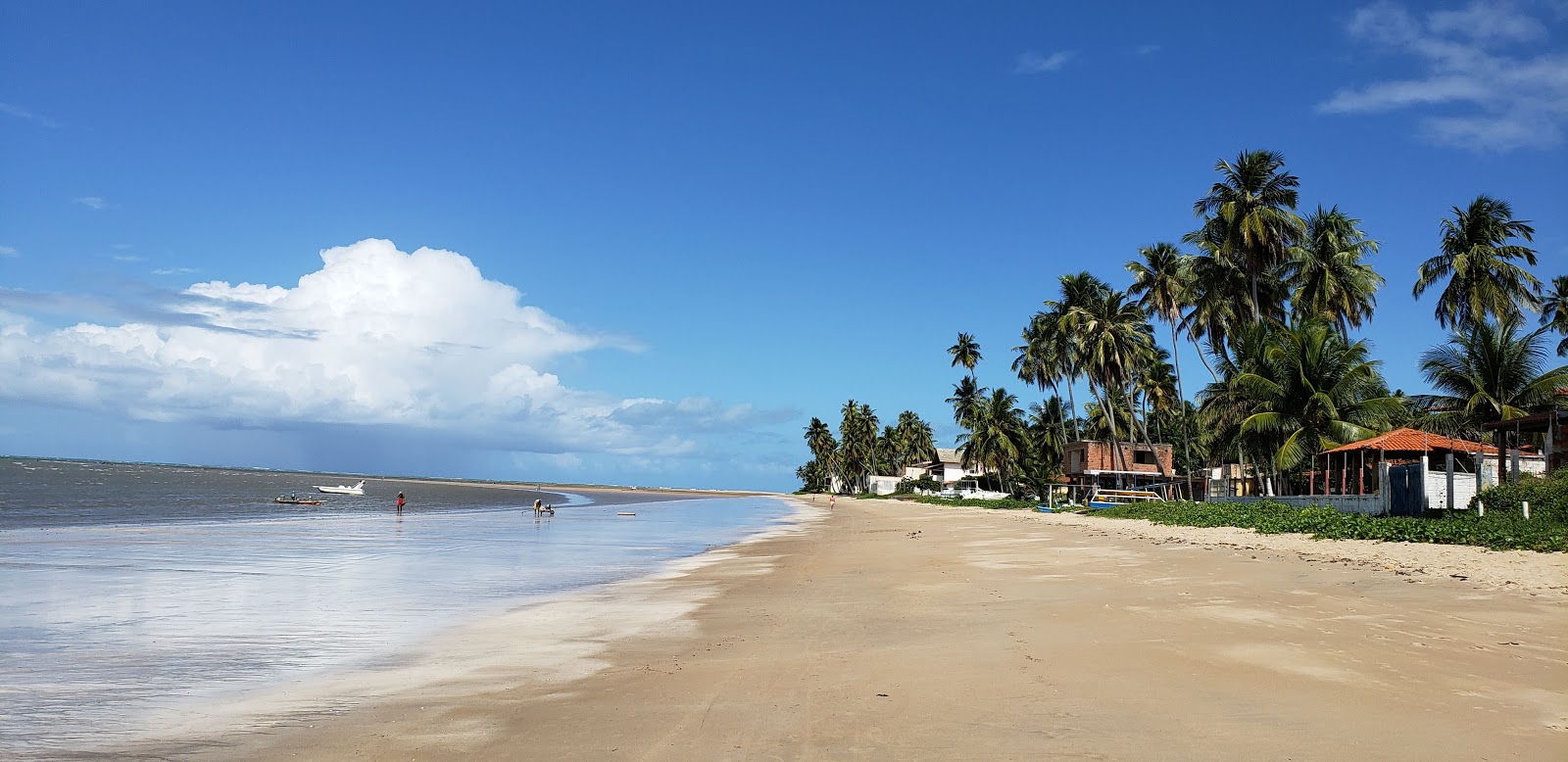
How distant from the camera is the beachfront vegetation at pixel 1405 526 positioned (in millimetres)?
15578

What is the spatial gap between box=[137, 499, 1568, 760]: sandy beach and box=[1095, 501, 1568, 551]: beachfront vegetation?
4.50 ft

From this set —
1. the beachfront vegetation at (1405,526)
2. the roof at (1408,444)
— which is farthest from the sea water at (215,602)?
the roof at (1408,444)

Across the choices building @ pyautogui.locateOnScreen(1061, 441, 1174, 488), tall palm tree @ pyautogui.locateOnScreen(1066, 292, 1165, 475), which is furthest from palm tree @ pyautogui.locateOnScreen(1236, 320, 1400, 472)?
building @ pyautogui.locateOnScreen(1061, 441, 1174, 488)

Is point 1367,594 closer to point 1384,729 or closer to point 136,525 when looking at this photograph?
point 1384,729

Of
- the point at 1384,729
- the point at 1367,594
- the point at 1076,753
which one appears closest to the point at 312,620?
the point at 1076,753

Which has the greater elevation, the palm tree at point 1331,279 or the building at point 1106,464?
the palm tree at point 1331,279

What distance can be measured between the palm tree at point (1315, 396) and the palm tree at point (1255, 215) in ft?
23.0

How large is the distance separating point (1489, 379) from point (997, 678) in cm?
3613

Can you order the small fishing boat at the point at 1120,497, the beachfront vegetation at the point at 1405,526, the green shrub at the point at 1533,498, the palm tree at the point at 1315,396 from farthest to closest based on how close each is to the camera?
the small fishing boat at the point at 1120,497, the palm tree at the point at 1315,396, the green shrub at the point at 1533,498, the beachfront vegetation at the point at 1405,526

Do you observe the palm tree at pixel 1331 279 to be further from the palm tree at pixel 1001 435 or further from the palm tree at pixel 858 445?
the palm tree at pixel 858 445

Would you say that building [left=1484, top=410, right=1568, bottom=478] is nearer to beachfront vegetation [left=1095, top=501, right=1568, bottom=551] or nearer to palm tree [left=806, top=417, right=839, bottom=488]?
beachfront vegetation [left=1095, top=501, right=1568, bottom=551]

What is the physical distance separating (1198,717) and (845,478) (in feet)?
457

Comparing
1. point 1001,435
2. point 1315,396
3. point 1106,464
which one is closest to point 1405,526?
point 1315,396

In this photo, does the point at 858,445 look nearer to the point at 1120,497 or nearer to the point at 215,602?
the point at 1120,497
